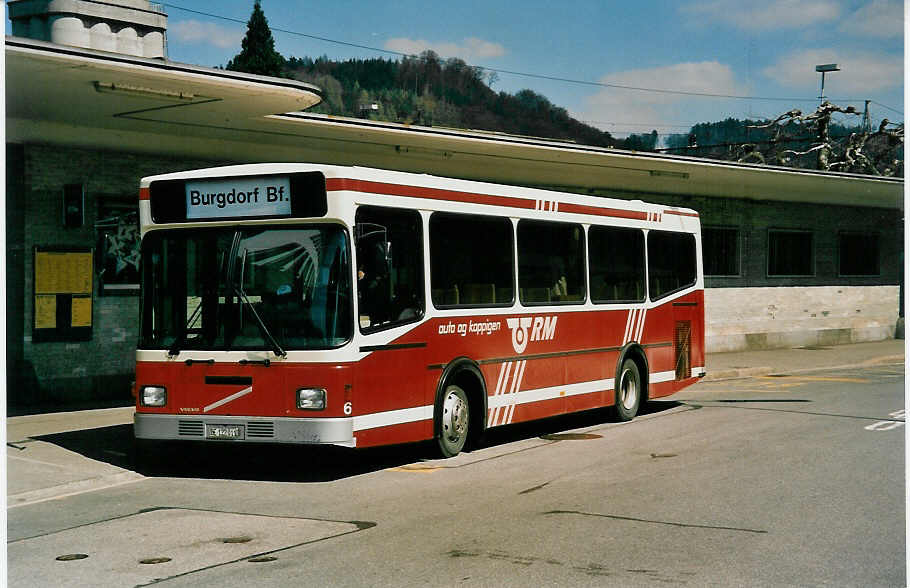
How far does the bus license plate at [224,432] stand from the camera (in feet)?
36.0

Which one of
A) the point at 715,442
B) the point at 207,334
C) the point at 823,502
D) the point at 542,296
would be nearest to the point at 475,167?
the point at 542,296

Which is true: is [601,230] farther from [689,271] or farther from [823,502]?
[823,502]

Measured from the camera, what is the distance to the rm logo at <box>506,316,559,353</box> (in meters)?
13.7

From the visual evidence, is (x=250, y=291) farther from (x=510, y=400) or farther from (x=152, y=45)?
(x=152, y=45)

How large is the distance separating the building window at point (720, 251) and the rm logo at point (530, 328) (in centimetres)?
1732

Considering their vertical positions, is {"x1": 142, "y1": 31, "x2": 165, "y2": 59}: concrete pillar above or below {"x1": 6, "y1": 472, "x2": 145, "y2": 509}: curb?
above

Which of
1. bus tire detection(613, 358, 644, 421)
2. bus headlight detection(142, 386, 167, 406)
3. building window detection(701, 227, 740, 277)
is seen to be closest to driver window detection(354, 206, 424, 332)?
bus headlight detection(142, 386, 167, 406)

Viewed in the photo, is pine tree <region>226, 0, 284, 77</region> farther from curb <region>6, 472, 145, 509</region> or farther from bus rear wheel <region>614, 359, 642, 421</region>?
curb <region>6, 472, 145, 509</region>

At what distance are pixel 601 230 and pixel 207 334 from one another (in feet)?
20.9

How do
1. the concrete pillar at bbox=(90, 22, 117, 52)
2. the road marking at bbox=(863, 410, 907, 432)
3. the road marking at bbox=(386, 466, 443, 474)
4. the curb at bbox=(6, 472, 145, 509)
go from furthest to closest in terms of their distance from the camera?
1. the concrete pillar at bbox=(90, 22, 117, 52)
2. the road marking at bbox=(863, 410, 907, 432)
3. the road marking at bbox=(386, 466, 443, 474)
4. the curb at bbox=(6, 472, 145, 509)

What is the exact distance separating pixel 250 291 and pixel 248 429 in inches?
51.1

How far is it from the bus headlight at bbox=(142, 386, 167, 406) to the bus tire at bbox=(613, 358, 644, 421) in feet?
22.7

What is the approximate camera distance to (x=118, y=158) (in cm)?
1823

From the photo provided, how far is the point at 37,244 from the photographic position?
56.7 ft
